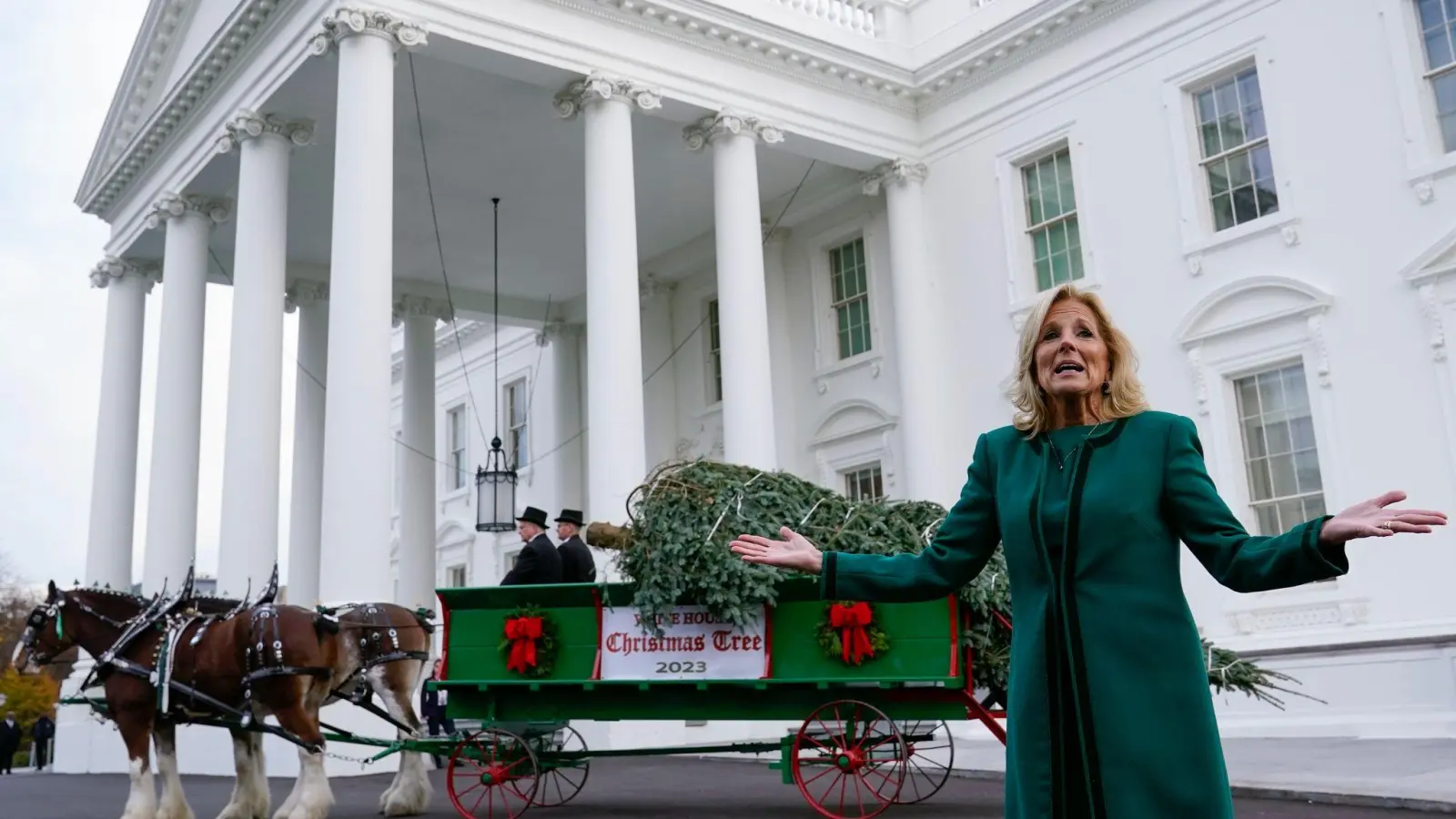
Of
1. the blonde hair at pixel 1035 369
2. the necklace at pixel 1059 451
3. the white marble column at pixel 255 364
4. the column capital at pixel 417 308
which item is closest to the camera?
the necklace at pixel 1059 451

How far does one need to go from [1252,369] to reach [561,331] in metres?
14.7

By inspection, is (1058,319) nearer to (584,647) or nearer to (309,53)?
(584,647)

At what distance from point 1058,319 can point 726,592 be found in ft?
16.8

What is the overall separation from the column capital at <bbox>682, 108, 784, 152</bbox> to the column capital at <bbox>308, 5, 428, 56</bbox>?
157 inches

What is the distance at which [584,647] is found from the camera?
8.09 m

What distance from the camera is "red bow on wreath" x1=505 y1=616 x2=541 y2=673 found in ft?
26.5

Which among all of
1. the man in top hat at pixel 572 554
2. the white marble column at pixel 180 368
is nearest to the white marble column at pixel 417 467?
the white marble column at pixel 180 368

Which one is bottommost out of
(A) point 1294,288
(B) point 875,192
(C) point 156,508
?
(C) point 156,508

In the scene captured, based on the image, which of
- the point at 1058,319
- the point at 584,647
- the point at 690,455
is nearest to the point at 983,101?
the point at 690,455

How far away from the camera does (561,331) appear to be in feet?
83.3

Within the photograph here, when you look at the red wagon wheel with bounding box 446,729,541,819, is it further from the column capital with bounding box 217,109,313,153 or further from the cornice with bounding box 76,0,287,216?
the cornice with bounding box 76,0,287,216

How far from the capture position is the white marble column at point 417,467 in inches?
882

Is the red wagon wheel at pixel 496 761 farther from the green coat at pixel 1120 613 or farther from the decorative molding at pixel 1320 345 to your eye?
the decorative molding at pixel 1320 345

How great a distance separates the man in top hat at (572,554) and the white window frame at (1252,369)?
7.15m
